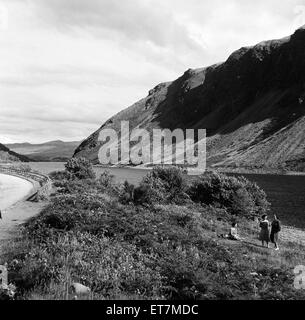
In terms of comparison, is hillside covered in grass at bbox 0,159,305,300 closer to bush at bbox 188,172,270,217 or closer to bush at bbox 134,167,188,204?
bush at bbox 134,167,188,204

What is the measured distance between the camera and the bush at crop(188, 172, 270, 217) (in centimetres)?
3556

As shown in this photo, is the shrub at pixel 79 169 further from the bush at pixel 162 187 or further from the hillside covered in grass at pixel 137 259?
the hillside covered in grass at pixel 137 259

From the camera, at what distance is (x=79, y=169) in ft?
177

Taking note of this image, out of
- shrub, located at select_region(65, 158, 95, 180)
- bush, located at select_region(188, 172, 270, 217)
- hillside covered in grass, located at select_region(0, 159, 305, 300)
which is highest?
shrub, located at select_region(65, 158, 95, 180)

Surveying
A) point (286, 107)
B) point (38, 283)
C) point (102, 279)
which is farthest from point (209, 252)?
point (286, 107)

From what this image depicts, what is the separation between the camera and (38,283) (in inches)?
502

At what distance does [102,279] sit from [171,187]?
26178mm

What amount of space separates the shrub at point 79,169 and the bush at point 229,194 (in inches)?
702

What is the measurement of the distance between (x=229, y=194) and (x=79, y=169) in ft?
77.3

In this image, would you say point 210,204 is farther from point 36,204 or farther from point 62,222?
point 62,222

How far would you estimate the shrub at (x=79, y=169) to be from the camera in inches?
2084

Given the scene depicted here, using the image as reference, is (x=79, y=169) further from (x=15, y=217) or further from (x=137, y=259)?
(x=137, y=259)

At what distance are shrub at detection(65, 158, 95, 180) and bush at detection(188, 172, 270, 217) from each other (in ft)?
58.5

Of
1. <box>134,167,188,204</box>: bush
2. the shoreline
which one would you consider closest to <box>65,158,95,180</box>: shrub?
<box>134,167,188,204</box>: bush
